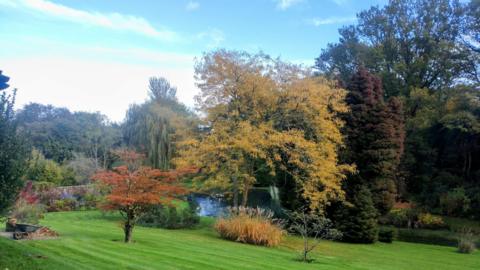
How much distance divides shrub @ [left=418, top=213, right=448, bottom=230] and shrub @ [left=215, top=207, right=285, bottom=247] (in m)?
12.2

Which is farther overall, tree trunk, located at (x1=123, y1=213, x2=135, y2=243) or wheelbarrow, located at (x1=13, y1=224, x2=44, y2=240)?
tree trunk, located at (x1=123, y1=213, x2=135, y2=243)

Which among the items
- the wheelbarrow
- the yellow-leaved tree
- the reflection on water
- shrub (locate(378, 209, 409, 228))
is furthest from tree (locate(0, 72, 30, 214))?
shrub (locate(378, 209, 409, 228))

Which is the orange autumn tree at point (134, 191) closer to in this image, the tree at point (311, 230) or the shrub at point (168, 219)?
the tree at point (311, 230)

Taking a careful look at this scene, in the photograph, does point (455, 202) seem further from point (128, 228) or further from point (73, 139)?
point (73, 139)

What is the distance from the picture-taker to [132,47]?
16156 millimetres

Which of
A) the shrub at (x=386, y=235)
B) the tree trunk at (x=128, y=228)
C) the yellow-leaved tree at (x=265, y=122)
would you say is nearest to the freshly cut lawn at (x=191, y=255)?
the tree trunk at (x=128, y=228)

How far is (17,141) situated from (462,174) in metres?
28.2

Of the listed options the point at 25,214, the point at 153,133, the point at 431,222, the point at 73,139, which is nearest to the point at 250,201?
the point at 153,133

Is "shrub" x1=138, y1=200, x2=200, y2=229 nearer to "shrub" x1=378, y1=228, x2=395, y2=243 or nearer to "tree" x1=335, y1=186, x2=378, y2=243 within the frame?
"tree" x1=335, y1=186, x2=378, y2=243

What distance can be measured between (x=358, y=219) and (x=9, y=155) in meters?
14.2

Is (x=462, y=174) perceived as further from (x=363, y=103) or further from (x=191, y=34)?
(x=191, y=34)

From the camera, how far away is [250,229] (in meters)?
14.6

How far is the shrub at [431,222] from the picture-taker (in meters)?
23.5

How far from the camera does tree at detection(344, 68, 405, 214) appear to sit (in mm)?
18922
